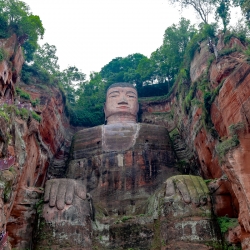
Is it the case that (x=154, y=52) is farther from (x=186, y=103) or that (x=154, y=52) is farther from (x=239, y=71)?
(x=239, y=71)

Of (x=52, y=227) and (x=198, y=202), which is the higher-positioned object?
(x=198, y=202)

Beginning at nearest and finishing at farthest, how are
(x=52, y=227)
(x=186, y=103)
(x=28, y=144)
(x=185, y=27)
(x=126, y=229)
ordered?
(x=52, y=227) < (x=126, y=229) < (x=28, y=144) < (x=186, y=103) < (x=185, y=27)

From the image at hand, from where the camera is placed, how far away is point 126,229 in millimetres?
11742

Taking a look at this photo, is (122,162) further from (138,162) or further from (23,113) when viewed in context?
(23,113)

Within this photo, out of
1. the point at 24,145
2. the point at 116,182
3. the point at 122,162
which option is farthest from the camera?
the point at 122,162

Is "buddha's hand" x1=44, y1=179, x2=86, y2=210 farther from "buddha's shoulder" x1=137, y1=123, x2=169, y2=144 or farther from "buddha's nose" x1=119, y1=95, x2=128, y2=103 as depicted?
→ "buddha's nose" x1=119, y1=95, x2=128, y2=103

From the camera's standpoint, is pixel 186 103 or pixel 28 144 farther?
pixel 186 103

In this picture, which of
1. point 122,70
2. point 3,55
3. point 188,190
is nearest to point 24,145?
point 3,55

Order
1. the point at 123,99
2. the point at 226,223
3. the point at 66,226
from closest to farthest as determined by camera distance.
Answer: the point at 226,223, the point at 66,226, the point at 123,99

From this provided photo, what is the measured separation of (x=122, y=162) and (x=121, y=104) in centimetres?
757

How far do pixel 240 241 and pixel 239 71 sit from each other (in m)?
5.76

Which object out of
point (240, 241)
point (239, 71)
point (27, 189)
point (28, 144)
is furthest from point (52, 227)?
point (239, 71)

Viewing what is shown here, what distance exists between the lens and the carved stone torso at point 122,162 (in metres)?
15.2

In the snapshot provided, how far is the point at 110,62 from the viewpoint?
104 feet
